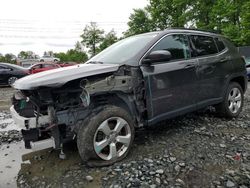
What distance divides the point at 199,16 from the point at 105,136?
2863 cm

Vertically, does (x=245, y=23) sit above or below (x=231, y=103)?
above

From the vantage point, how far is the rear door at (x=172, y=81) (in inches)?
141

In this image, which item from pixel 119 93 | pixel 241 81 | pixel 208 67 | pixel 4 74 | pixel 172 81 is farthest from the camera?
pixel 4 74

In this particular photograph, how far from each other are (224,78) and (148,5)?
32.4 meters

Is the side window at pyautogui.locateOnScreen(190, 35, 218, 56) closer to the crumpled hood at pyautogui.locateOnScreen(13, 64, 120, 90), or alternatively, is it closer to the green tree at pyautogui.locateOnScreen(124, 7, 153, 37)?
the crumpled hood at pyautogui.locateOnScreen(13, 64, 120, 90)

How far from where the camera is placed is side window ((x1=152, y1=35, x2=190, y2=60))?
392 centimetres

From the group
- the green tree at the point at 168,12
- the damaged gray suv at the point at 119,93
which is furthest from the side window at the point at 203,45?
the green tree at the point at 168,12

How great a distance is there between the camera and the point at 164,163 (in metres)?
3.21

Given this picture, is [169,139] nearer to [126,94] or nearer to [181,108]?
[181,108]

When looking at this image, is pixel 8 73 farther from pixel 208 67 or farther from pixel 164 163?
pixel 164 163

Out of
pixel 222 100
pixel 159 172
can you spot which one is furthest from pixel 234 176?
pixel 222 100

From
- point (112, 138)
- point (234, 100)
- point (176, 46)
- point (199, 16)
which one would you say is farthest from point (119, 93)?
point (199, 16)

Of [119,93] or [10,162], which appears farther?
[10,162]

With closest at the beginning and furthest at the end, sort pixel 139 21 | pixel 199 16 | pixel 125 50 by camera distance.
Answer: pixel 125 50, pixel 199 16, pixel 139 21
